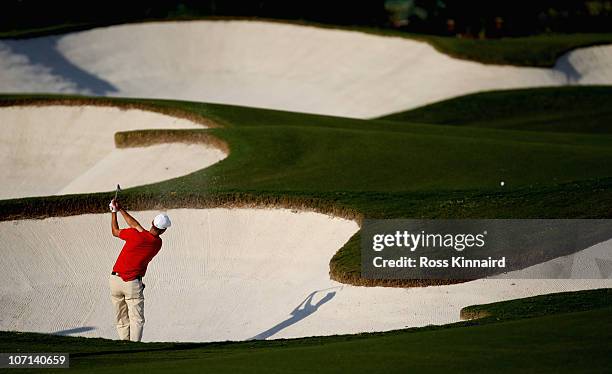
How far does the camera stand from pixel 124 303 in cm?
1781

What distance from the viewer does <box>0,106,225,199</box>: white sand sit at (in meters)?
30.4

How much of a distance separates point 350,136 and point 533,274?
10531mm

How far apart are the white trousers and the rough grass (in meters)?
3.75

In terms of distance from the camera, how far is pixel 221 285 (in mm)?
21156

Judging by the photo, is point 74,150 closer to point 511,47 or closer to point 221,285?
point 221,285

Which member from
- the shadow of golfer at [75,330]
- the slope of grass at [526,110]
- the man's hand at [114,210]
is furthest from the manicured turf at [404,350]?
the slope of grass at [526,110]

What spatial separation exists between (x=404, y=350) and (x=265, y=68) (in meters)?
37.9

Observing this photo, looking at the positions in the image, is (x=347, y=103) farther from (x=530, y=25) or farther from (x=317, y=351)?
(x=530, y=25)

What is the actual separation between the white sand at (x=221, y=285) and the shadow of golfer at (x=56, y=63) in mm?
26613

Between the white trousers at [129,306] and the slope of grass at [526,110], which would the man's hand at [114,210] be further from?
the slope of grass at [526,110]

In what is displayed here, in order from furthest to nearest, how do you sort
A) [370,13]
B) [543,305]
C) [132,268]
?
[370,13] → [132,268] → [543,305]

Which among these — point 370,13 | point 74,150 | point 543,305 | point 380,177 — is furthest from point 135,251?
Answer: point 370,13

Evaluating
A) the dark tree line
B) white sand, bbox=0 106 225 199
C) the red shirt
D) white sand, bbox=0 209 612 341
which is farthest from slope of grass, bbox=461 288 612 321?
the dark tree line

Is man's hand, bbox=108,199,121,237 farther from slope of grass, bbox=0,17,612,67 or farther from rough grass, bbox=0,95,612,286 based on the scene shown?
slope of grass, bbox=0,17,612,67
